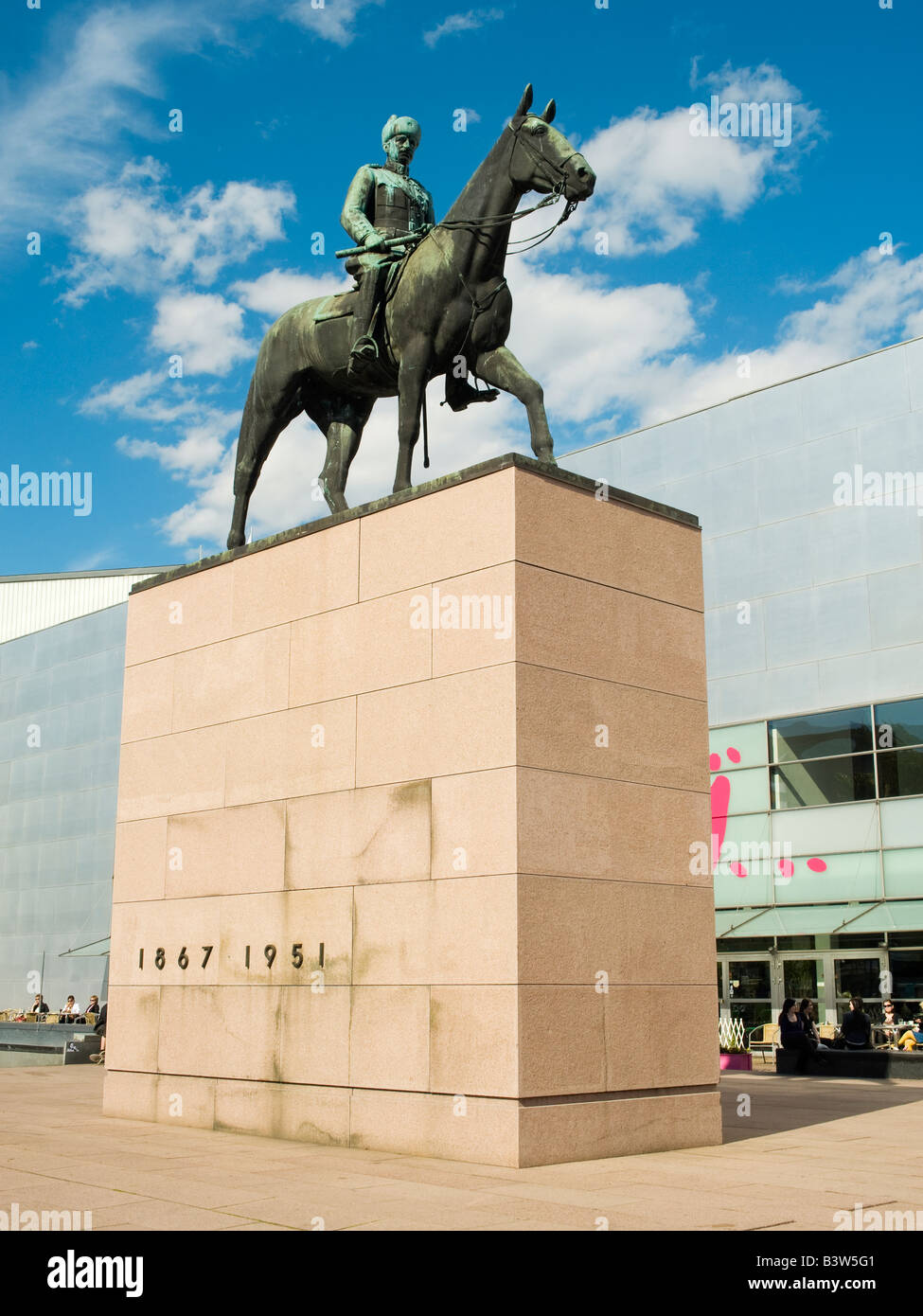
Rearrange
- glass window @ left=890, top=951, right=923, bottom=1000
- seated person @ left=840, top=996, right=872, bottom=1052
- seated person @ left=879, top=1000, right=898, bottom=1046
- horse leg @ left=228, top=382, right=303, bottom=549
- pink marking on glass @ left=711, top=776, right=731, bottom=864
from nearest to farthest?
horse leg @ left=228, top=382, right=303, bottom=549, seated person @ left=840, top=996, right=872, bottom=1052, seated person @ left=879, top=1000, right=898, bottom=1046, glass window @ left=890, top=951, right=923, bottom=1000, pink marking on glass @ left=711, top=776, right=731, bottom=864

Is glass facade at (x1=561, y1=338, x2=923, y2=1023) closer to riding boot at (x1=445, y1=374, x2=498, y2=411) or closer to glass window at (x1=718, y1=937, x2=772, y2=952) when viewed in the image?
glass window at (x1=718, y1=937, x2=772, y2=952)

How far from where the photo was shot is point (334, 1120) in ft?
39.7

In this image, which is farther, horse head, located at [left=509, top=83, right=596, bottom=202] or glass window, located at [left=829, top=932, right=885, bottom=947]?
glass window, located at [left=829, top=932, right=885, bottom=947]

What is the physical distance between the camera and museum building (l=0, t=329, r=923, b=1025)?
30.9 metres

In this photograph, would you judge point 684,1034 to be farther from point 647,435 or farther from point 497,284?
point 647,435

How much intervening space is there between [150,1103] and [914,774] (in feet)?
69.7

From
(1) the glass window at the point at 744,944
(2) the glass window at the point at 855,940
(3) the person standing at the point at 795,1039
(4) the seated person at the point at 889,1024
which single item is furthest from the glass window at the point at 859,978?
(3) the person standing at the point at 795,1039

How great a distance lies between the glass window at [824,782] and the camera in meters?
31.6

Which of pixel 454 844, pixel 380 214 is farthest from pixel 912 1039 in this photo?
pixel 380 214

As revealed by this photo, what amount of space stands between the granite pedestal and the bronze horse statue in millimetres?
1583

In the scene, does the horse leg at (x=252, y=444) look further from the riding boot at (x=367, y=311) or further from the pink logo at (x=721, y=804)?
the pink logo at (x=721, y=804)

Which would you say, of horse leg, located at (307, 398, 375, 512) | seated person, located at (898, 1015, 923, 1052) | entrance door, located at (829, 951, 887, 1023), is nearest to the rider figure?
horse leg, located at (307, 398, 375, 512)

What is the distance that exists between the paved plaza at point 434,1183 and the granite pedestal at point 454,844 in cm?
50
